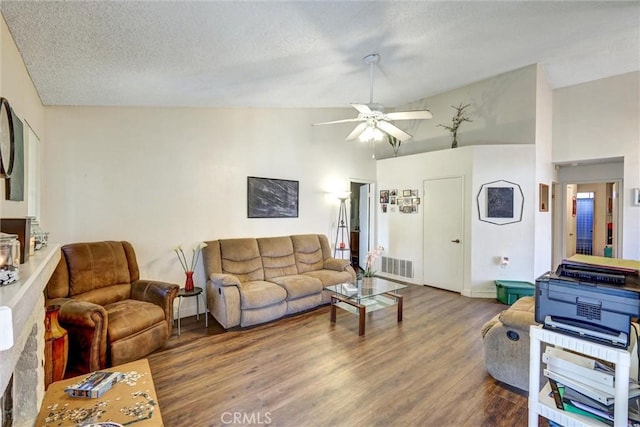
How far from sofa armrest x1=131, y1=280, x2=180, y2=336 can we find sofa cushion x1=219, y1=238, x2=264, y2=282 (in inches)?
35.3

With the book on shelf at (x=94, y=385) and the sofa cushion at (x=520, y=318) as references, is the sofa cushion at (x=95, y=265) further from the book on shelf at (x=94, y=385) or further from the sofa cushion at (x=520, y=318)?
the sofa cushion at (x=520, y=318)

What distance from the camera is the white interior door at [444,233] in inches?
197

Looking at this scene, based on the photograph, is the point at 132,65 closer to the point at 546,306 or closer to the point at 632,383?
the point at 546,306

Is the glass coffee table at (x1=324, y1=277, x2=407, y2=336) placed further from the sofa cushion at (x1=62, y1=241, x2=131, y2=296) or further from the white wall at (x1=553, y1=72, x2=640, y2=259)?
the white wall at (x1=553, y1=72, x2=640, y2=259)

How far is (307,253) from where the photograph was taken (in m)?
4.76

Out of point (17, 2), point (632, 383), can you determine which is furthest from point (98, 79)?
point (632, 383)

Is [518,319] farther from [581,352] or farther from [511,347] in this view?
[581,352]

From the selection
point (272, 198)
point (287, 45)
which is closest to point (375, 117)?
point (287, 45)

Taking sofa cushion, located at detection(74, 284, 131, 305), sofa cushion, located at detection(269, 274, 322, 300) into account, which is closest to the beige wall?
sofa cushion, located at detection(74, 284, 131, 305)

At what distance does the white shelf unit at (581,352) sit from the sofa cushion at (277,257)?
3187 millimetres

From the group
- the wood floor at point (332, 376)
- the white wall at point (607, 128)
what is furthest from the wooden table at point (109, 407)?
the white wall at point (607, 128)

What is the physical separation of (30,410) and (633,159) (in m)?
7.30

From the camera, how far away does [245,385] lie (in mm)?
2379

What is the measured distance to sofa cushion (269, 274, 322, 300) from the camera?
148 inches
